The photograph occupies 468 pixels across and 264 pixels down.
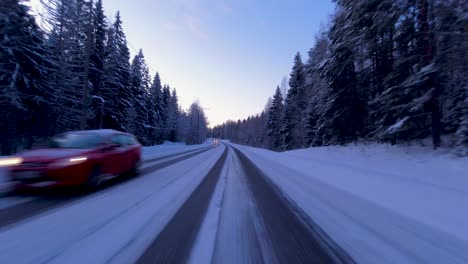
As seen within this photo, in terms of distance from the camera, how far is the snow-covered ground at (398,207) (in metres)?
3.53

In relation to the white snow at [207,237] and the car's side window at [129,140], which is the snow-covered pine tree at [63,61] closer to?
the car's side window at [129,140]

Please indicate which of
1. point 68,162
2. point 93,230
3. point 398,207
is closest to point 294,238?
point 93,230

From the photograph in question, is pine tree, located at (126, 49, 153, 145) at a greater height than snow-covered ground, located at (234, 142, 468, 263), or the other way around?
pine tree, located at (126, 49, 153, 145)

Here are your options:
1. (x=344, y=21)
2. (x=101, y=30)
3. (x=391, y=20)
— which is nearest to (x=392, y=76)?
(x=391, y=20)

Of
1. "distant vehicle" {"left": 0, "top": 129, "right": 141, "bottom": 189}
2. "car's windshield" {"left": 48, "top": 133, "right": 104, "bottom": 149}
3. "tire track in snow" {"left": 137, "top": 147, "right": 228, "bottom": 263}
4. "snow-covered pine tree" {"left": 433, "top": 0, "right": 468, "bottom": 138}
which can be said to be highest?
"snow-covered pine tree" {"left": 433, "top": 0, "right": 468, "bottom": 138}

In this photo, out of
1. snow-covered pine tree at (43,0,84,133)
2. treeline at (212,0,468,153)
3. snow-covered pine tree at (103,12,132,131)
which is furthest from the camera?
snow-covered pine tree at (103,12,132,131)

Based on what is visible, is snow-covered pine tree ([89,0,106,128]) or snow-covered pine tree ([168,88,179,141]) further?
snow-covered pine tree ([168,88,179,141])

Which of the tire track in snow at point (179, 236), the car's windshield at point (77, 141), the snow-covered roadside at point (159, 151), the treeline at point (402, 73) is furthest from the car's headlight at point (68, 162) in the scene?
the treeline at point (402, 73)

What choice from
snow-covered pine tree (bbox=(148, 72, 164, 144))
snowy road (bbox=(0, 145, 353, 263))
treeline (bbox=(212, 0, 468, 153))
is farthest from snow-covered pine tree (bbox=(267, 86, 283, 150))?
snowy road (bbox=(0, 145, 353, 263))

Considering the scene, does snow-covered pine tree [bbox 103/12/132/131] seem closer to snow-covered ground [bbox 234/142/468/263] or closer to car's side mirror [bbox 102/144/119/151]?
car's side mirror [bbox 102/144/119/151]

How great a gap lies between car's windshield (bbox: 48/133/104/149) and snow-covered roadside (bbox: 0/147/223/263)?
5.94 feet

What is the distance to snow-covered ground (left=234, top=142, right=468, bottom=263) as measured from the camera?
11.6 ft

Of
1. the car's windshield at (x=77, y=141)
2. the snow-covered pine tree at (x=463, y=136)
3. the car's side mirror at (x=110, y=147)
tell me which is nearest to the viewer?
the car's windshield at (x=77, y=141)

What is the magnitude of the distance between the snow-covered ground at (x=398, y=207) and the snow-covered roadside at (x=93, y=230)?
2.86m
